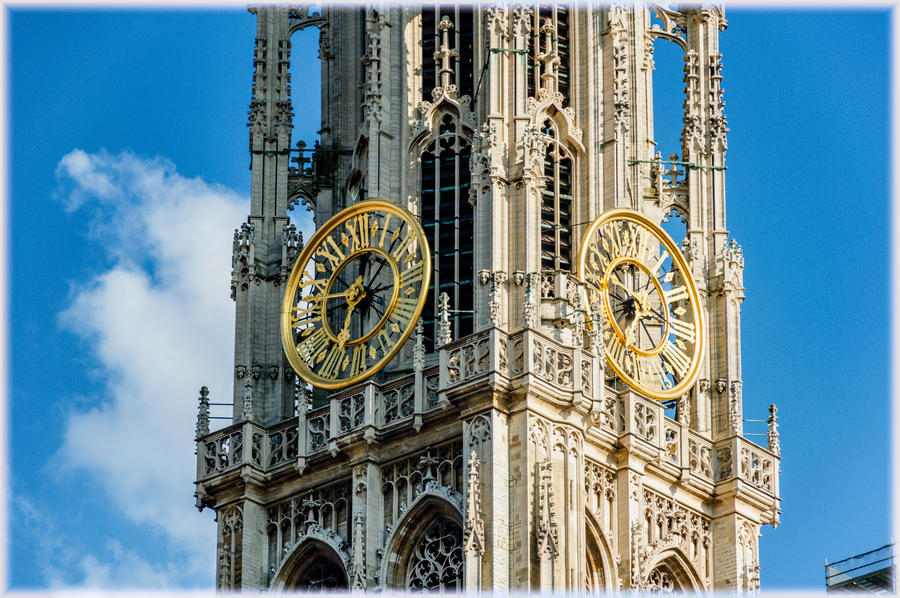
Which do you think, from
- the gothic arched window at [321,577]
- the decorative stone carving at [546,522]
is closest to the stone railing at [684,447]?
the decorative stone carving at [546,522]

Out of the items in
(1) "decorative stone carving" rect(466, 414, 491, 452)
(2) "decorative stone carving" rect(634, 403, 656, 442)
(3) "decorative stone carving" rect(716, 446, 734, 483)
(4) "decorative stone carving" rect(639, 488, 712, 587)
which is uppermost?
(2) "decorative stone carving" rect(634, 403, 656, 442)

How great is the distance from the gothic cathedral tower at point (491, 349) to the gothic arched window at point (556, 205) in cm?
7

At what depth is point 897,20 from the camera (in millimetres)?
65688

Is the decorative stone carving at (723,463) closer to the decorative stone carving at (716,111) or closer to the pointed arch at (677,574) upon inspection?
the pointed arch at (677,574)

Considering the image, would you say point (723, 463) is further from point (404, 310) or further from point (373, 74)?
point (373, 74)

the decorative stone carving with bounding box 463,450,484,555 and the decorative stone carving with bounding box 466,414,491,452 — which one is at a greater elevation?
the decorative stone carving with bounding box 466,414,491,452

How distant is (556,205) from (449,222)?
2303 mm

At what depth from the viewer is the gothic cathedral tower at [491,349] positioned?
74562mm

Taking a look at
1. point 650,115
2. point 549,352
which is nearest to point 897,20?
point 549,352

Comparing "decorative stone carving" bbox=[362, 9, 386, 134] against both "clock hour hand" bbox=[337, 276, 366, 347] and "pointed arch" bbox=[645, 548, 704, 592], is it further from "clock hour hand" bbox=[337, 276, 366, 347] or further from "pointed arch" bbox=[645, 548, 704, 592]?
"pointed arch" bbox=[645, 548, 704, 592]

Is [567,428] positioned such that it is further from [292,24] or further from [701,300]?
[292,24]

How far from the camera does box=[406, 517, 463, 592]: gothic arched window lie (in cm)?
7425

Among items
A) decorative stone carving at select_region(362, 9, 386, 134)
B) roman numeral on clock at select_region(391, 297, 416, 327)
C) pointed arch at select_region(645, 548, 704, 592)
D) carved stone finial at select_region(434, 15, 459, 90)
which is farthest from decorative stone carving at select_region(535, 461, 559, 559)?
carved stone finial at select_region(434, 15, 459, 90)

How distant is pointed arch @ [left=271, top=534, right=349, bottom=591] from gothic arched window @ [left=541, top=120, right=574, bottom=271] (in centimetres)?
746
